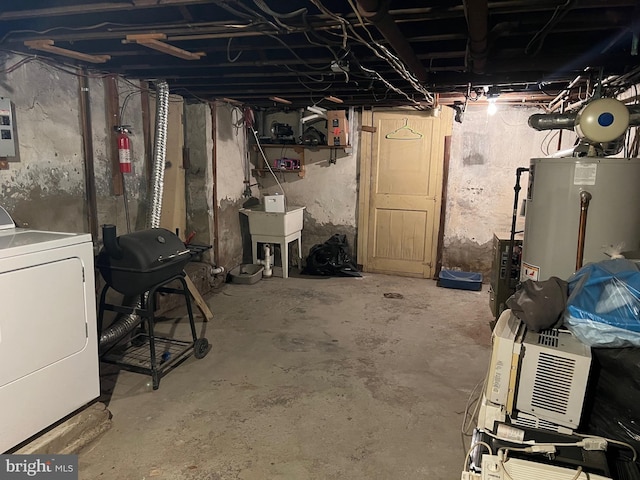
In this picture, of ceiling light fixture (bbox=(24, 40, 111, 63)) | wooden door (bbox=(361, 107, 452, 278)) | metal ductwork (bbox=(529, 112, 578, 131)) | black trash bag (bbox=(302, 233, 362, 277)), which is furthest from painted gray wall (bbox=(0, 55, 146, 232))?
metal ductwork (bbox=(529, 112, 578, 131))

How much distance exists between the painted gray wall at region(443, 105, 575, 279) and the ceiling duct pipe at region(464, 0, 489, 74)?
97.4 inches

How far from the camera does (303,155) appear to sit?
19.0ft

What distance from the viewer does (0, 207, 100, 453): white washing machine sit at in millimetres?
1823

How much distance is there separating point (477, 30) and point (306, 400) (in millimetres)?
2229

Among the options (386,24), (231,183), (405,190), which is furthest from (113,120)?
(405,190)

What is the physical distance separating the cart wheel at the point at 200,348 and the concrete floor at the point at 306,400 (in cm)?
8

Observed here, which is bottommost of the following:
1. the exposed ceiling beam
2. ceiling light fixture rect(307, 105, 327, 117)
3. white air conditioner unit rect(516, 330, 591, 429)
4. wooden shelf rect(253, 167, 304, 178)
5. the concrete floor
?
the concrete floor

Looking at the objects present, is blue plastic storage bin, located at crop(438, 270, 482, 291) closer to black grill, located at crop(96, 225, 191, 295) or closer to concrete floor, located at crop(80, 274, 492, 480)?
concrete floor, located at crop(80, 274, 492, 480)

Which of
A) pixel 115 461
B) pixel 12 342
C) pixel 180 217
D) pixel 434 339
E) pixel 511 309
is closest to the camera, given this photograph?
pixel 12 342

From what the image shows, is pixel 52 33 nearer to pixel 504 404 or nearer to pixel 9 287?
pixel 9 287

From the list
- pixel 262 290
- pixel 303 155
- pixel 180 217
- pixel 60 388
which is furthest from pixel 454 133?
pixel 60 388

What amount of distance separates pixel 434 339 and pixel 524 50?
224 centimetres

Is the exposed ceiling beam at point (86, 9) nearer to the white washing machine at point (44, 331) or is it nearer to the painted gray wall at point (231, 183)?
the white washing machine at point (44, 331)

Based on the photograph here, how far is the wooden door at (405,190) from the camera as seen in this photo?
209 inches
